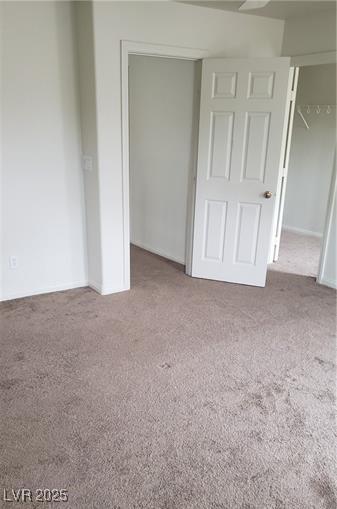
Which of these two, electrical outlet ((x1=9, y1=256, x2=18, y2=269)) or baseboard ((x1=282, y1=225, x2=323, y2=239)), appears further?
baseboard ((x1=282, y1=225, x2=323, y2=239))

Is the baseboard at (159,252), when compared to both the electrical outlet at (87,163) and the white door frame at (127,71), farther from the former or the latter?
the electrical outlet at (87,163)

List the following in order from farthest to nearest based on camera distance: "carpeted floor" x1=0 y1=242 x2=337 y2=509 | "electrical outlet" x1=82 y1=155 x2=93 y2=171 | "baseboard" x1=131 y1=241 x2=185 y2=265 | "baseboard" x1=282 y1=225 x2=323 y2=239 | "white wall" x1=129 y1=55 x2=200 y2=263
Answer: "baseboard" x1=282 y1=225 x2=323 y2=239, "baseboard" x1=131 y1=241 x2=185 y2=265, "white wall" x1=129 y1=55 x2=200 y2=263, "electrical outlet" x1=82 y1=155 x2=93 y2=171, "carpeted floor" x1=0 y1=242 x2=337 y2=509

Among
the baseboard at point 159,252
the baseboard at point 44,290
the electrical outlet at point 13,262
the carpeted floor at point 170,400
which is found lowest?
the carpeted floor at point 170,400

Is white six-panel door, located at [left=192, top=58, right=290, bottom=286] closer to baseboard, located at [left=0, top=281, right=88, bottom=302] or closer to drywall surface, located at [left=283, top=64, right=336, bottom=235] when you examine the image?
baseboard, located at [left=0, top=281, right=88, bottom=302]

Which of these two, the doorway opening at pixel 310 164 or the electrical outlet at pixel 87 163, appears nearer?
the electrical outlet at pixel 87 163

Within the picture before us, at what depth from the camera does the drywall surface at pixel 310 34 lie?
136 inches

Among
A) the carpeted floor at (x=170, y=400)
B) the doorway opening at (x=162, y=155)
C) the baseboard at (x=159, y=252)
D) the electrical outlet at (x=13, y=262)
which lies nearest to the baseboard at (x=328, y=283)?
the carpeted floor at (x=170, y=400)

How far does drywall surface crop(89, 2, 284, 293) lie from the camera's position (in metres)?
3.06

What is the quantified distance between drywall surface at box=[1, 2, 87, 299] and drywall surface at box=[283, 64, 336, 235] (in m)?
3.67

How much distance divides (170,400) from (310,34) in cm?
344

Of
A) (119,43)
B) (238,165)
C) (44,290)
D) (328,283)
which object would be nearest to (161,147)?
(238,165)

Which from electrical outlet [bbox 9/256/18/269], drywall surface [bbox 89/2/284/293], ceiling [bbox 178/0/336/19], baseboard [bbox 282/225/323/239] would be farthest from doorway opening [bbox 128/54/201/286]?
baseboard [bbox 282/225/323/239]

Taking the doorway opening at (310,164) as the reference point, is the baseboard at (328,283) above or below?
below

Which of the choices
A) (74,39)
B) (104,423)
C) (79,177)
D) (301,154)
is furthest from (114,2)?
(301,154)
